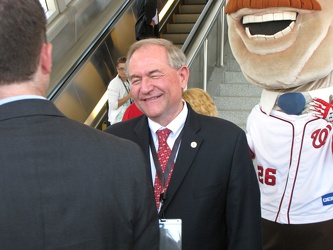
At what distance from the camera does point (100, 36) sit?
848 cm

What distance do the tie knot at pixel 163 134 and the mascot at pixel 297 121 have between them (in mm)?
802

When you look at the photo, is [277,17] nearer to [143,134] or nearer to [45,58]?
[143,134]

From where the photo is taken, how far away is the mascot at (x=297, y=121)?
8.78ft

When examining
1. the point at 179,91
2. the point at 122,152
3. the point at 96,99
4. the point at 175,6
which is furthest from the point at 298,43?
the point at 175,6

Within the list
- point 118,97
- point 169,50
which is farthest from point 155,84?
point 118,97

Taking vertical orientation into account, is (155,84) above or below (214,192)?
above

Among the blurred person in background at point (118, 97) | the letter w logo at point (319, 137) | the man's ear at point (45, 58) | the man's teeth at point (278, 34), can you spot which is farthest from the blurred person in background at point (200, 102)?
the blurred person in background at point (118, 97)

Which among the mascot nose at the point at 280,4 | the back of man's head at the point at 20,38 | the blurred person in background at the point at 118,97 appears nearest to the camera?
the back of man's head at the point at 20,38

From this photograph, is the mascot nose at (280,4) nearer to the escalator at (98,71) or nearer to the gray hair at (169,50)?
the gray hair at (169,50)

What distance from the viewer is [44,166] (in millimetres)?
1197

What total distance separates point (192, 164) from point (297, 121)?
853mm

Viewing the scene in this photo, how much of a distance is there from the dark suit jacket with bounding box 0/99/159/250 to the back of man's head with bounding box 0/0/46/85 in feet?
0.25

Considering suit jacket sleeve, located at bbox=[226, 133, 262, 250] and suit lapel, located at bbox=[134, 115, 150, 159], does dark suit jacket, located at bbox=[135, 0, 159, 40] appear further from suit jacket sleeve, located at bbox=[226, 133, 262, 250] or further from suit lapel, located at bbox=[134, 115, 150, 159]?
suit jacket sleeve, located at bbox=[226, 133, 262, 250]

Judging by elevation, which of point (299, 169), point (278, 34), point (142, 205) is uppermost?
point (142, 205)
